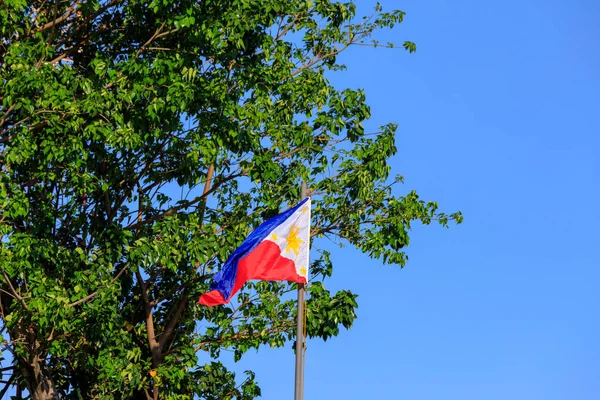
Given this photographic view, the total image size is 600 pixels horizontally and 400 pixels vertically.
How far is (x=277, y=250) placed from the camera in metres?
15.4

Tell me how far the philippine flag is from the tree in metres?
2.58

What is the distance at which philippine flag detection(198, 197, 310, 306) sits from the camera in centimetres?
1534

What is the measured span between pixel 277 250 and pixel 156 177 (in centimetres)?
415

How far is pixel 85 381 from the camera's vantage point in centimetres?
1994

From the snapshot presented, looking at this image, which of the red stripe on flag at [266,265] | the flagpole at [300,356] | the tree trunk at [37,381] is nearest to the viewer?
the flagpole at [300,356]

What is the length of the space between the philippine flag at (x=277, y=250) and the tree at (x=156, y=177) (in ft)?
8.45

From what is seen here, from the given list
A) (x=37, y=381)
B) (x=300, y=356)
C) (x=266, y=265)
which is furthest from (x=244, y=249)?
(x=37, y=381)

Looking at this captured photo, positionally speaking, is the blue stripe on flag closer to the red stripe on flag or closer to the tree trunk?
the red stripe on flag

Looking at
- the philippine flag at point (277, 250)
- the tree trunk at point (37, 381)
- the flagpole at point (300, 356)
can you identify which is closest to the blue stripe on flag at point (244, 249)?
the philippine flag at point (277, 250)

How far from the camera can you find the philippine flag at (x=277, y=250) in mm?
15336

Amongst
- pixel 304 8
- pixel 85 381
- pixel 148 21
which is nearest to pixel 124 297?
pixel 85 381

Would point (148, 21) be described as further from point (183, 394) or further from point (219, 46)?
point (183, 394)

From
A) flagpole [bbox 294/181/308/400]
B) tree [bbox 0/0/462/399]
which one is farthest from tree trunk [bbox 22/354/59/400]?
flagpole [bbox 294/181/308/400]

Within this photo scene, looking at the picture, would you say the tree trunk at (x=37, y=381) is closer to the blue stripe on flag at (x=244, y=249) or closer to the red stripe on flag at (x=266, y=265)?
the blue stripe on flag at (x=244, y=249)
